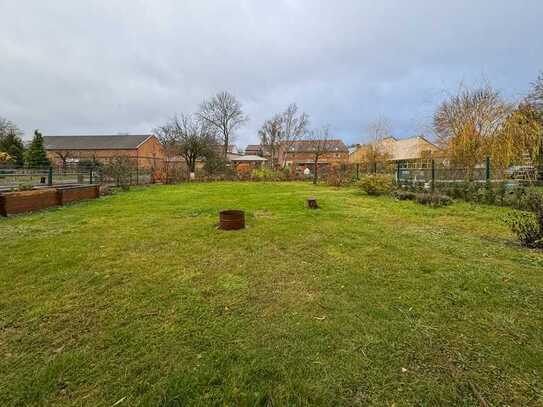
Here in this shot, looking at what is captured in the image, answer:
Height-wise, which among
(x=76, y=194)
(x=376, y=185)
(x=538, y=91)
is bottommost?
(x=76, y=194)

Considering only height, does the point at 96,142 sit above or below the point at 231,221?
above

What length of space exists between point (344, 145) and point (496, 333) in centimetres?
5739

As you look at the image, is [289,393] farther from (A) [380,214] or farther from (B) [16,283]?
(A) [380,214]

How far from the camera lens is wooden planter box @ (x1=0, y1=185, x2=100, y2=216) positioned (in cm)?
647

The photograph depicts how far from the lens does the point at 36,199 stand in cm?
732

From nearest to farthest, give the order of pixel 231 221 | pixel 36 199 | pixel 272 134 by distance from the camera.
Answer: pixel 231 221 → pixel 36 199 → pixel 272 134

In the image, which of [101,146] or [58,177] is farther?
[101,146]

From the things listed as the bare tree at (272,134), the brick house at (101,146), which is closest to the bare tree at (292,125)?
the bare tree at (272,134)

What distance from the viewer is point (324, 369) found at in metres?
1.64

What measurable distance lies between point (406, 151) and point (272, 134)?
18.4 m

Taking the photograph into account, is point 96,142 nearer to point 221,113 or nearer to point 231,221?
point 221,113

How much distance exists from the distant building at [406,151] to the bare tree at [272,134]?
13638 mm

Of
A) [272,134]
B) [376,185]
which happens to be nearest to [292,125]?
[272,134]

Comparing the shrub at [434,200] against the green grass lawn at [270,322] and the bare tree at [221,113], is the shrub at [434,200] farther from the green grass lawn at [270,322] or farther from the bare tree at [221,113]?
the bare tree at [221,113]
